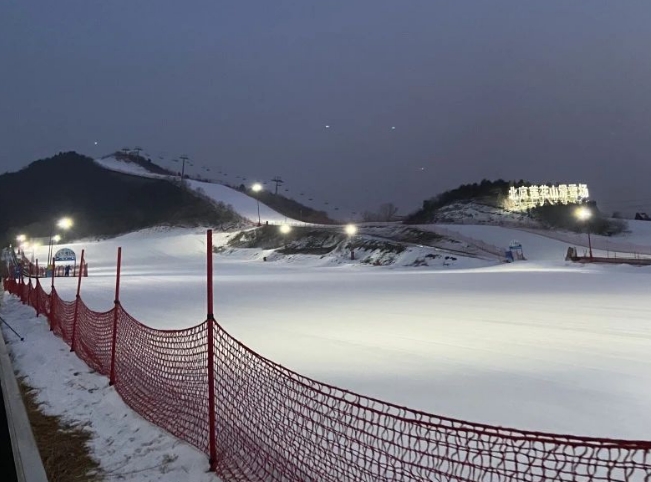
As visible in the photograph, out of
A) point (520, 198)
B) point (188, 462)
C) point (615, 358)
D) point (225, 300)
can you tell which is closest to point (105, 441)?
point (188, 462)

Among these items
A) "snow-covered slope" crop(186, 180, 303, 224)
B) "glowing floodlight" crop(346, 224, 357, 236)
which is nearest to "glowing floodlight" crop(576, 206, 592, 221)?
"glowing floodlight" crop(346, 224, 357, 236)

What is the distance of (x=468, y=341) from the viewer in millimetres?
9953

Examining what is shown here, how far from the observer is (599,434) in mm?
5039

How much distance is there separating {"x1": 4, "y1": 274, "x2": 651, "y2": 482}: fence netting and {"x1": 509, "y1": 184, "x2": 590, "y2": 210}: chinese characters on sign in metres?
76.9

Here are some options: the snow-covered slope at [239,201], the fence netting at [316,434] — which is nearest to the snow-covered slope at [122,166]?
the snow-covered slope at [239,201]

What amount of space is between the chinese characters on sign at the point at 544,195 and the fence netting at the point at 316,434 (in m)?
76.9

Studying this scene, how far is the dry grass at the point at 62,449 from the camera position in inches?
183

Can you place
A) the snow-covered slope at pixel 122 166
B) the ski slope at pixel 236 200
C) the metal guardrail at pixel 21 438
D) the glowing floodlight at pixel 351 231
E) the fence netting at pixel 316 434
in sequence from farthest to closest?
the snow-covered slope at pixel 122 166, the ski slope at pixel 236 200, the glowing floodlight at pixel 351 231, the metal guardrail at pixel 21 438, the fence netting at pixel 316 434

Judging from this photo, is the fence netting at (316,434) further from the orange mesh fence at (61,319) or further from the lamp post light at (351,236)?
the lamp post light at (351,236)

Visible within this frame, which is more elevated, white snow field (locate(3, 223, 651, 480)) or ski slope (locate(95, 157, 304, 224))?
ski slope (locate(95, 157, 304, 224))

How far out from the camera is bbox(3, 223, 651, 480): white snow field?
602 centimetres

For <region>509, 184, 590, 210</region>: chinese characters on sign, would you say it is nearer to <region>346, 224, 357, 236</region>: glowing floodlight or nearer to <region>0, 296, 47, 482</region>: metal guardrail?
<region>346, 224, 357, 236</region>: glowing floodlight

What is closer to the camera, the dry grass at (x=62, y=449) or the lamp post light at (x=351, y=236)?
the dry grass at (x=62, y=449)

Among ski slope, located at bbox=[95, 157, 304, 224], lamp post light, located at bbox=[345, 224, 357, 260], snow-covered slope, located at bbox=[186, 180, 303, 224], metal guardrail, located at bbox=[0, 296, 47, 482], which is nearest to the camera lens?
metal guardrail, located at bbox=[0, 296, 47, 482]
